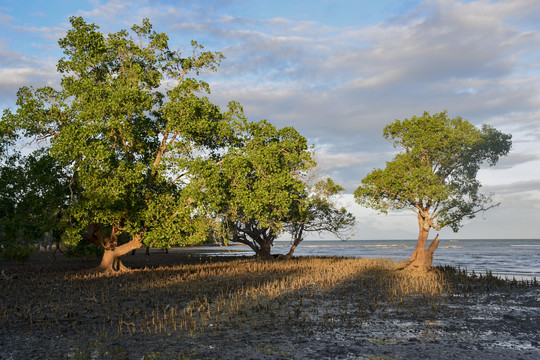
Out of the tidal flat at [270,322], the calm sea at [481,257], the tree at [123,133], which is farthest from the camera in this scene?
the calm sea at [481,257]

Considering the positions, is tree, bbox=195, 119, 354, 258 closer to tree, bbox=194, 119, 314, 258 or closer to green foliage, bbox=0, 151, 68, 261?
tree, bbox=194, 119, 314, 258

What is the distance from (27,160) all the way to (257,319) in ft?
66.1

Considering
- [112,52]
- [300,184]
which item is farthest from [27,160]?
[300,184]

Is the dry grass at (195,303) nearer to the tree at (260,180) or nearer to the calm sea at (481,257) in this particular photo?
the tree at (260,180)

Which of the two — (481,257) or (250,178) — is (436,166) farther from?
(481,257)

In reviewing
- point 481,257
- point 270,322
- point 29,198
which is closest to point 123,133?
point 29,198

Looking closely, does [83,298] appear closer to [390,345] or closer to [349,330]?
[349,330]

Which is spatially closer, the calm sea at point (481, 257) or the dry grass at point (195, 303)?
the dry grass at point (195, 303)

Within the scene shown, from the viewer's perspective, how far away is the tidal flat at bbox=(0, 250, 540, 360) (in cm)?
897

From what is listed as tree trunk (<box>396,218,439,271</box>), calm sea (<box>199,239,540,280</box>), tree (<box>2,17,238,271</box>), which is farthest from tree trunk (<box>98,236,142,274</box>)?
tree trunk (<box>396,218,439,271</box>)

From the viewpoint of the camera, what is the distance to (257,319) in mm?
12242

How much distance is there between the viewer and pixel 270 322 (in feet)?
38.8

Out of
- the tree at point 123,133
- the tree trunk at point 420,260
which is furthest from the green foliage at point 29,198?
the tree trunk at point 420,260

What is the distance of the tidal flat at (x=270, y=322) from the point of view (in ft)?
29.4
